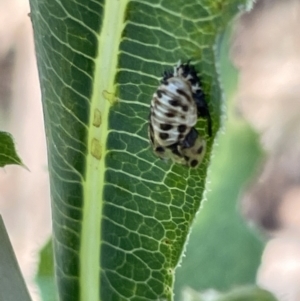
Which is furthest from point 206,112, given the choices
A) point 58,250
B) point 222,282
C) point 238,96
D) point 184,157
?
point 238,96

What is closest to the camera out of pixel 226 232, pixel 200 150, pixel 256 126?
pixel 200 150

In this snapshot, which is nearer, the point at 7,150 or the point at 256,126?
the point at 7,150

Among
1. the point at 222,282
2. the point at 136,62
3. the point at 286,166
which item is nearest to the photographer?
the point at 136,62

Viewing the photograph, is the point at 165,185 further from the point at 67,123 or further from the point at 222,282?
the point at 222,282

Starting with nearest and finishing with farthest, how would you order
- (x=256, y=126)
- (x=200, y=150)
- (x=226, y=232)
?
(x=200, y=150) < (x=226, y=232) < (x=256, y=126)

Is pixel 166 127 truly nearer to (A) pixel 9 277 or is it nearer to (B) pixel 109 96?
(B) pixel 109 96

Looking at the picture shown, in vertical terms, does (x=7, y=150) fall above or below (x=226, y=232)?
above

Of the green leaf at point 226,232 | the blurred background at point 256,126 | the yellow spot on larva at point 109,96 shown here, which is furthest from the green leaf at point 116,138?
the blurred background at point 256,126

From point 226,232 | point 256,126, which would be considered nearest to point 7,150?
point 226,232
